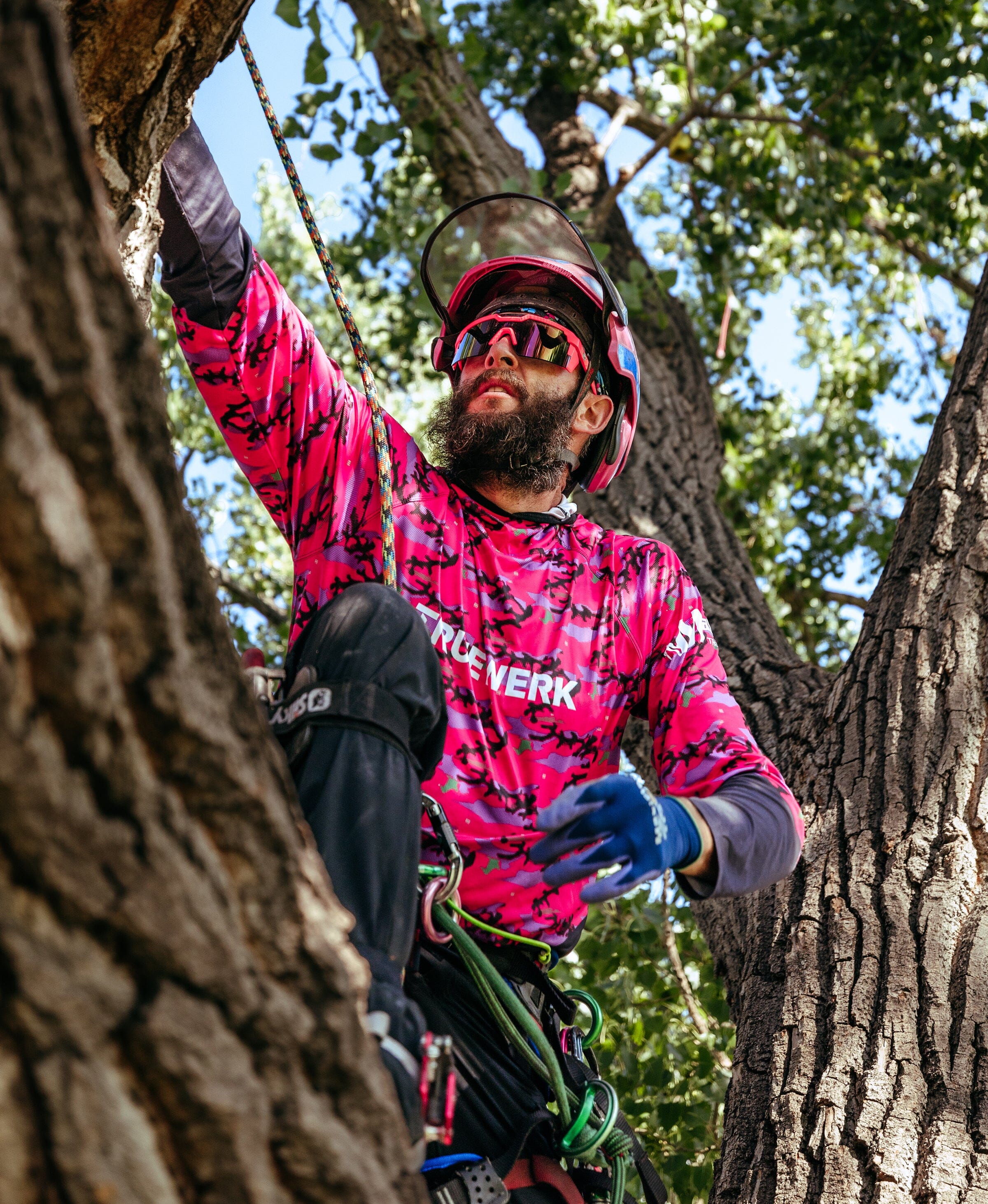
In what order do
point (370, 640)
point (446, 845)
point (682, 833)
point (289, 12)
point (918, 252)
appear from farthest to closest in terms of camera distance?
point (918, 252), point (289, 12), point (446, 845), point (682, 833), point (370, 640)

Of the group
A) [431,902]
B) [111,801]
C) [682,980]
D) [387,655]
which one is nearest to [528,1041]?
[431,902]

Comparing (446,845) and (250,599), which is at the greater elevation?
(250,599)

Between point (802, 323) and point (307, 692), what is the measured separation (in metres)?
9.30

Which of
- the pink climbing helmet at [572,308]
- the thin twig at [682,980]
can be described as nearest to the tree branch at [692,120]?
the pink climbing helmet at [572,308]

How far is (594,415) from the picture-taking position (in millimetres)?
3178

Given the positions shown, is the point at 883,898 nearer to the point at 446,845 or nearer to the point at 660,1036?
the point at 446,845

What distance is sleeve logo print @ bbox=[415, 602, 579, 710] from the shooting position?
2363 mm

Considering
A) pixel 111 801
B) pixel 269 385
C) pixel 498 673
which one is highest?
Result: pixel 269 385

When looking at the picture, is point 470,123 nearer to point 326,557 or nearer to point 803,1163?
point 326,557

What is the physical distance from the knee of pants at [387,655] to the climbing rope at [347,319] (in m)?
0.33

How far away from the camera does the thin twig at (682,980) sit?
4332 millimetres

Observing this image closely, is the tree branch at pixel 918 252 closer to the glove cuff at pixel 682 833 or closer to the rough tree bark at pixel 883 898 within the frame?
the rough tree bark at pixel 883 898

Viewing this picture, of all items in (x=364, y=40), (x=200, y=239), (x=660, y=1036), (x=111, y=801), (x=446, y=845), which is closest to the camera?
(x=111, y=801)

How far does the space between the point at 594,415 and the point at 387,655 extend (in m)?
1.73
